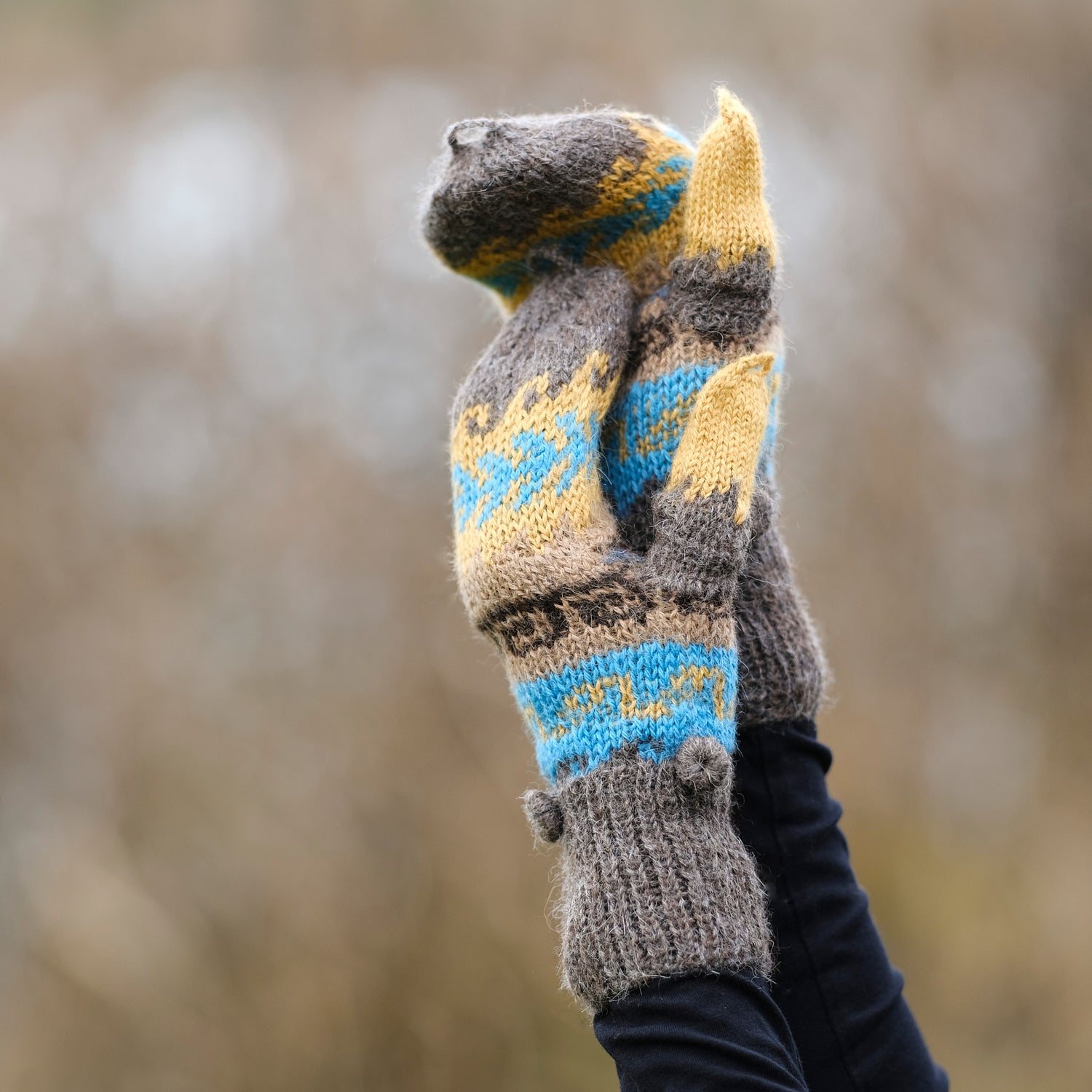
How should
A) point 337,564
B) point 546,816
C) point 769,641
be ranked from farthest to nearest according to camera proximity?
1. point 337,564
2. point 769,641
3. point 546,816

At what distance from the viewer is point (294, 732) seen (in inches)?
98.0

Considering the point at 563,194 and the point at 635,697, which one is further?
the point at 563,194

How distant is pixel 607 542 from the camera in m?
0.80

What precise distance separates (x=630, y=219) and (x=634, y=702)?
417mm

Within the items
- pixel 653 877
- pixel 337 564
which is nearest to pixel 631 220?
pixel 653 877

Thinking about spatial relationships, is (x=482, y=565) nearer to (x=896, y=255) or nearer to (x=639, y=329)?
(x=639, y=329)

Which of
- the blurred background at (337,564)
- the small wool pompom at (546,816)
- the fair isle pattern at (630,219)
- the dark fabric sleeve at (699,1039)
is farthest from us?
the blurred background at (337,564)

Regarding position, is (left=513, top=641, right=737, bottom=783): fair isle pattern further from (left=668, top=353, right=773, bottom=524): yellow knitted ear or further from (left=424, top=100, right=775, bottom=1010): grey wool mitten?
(left=668, top=353, right=773, bottom=524): yellow knitted ear

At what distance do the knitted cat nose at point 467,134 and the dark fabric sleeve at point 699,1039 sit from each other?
26.4 inches

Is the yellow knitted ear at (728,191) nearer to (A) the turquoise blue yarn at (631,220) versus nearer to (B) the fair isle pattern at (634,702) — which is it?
(A) the turquoise blue yarn at (631,220)

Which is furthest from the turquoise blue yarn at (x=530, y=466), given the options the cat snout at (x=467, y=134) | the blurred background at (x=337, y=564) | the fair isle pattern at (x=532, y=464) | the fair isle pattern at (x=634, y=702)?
the blurred background at (x=337, y=564)

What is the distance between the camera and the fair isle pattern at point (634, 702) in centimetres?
75

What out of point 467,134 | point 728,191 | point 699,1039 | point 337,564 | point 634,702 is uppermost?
point 337,564

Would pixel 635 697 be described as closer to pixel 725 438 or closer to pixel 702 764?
pixel 702 764
